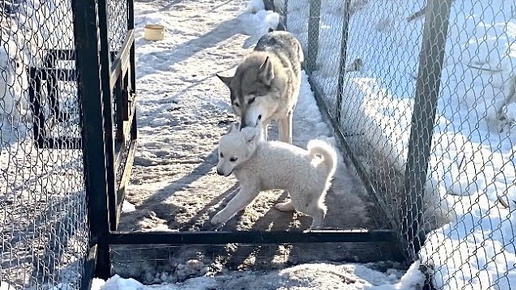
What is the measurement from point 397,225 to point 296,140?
1.92 metres

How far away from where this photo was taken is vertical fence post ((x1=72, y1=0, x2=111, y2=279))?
2.94 m

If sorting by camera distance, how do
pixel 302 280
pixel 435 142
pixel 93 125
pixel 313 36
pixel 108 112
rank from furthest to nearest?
1. pixel 313 36
2. pixel 435 142
3. pixel 108 112
4. pixel 302 280
5. pixel 93 125

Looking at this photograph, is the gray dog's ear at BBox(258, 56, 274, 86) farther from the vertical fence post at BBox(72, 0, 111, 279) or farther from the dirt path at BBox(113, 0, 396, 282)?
the vertical fence post at BBox(72, 0, 111, 279)

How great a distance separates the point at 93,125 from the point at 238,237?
1.02 metres

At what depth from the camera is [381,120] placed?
4680mm

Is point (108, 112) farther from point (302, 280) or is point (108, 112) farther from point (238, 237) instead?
point (302, 280)

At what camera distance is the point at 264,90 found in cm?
483

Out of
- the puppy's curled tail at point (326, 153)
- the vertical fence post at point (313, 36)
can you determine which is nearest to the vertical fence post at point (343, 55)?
the vertical fence post at point (313, 36)

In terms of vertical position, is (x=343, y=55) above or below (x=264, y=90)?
above

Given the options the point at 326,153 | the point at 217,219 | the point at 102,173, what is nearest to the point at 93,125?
the point at 102,173

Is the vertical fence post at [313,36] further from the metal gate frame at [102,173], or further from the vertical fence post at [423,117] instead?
the vertical fence post at [423,117]

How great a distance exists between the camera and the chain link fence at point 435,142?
9.91 ft

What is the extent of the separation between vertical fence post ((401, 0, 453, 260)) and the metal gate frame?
219mm

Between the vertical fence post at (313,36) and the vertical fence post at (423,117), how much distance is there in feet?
11.7
